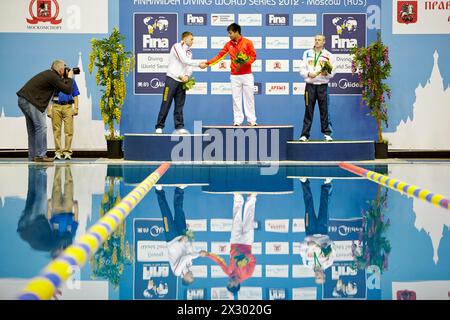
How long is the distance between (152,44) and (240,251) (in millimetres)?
12063

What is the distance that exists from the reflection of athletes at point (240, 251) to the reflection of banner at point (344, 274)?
0.45 meters

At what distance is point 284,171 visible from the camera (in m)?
12.1

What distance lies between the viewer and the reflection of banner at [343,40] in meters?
16.4

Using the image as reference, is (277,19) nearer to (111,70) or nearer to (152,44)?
(152,44)

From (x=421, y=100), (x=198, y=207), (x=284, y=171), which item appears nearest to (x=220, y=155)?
(x=284, y=171)

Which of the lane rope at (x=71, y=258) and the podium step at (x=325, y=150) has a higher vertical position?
the podium step at (x=325, y=150)

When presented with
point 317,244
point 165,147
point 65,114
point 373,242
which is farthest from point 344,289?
point 65,114

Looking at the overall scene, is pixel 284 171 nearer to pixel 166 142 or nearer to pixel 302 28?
pixel 166 142

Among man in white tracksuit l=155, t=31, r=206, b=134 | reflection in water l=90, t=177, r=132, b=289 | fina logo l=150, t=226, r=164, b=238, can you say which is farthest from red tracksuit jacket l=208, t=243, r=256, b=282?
man in white tracksuit l=155, t=31, r=206, b=134

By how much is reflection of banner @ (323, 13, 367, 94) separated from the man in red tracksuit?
9.57 feet

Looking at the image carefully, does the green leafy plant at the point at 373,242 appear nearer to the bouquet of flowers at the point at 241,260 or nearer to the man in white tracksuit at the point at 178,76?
the bouquet of flowers at the point at 241,260

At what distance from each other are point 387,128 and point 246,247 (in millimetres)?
12101

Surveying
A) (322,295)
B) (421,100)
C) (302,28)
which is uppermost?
(302,28)

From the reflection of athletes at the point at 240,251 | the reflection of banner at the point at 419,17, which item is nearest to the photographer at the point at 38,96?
the reflection of athletes at the point at 240,251
